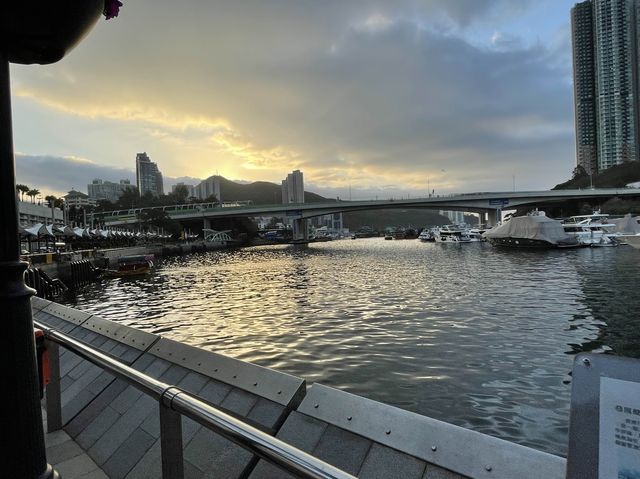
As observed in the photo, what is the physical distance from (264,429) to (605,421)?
255 cm

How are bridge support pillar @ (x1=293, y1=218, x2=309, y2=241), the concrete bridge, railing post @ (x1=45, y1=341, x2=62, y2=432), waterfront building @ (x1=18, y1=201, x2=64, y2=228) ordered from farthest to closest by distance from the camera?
bridge support pillar @ (x1=293, y1=218, x2=309, y2=241) < the concrete bridge < waterfront building @ (x1=18, y1=201, x2=64, y2=228) < railing post @ (x1=45, y1=341, x2=62, y2=432)

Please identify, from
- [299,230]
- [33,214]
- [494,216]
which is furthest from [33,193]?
[494,216]

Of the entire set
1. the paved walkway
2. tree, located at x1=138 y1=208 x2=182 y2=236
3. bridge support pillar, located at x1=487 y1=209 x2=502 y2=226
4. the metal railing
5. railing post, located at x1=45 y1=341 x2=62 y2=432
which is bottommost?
the paved walkway

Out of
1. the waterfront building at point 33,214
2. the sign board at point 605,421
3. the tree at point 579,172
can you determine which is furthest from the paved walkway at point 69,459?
the tree at point 579,172

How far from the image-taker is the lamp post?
199cm

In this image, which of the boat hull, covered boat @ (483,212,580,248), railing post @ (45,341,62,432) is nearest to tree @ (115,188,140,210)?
the boat hull

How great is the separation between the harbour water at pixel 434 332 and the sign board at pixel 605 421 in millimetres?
5077

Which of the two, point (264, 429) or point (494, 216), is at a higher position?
point (494, 216)

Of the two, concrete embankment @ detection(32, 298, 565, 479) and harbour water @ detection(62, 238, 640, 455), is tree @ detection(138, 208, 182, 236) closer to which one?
harbour water @ detection(62, 238, 640, 455)

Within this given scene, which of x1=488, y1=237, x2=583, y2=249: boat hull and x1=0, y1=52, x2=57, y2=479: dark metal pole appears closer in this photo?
x1=0, y1=52, x2=57, y2=479: dark metal pole

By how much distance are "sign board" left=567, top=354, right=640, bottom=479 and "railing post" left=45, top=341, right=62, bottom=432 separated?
464cm

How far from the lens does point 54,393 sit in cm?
454

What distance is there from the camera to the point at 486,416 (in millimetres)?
6777

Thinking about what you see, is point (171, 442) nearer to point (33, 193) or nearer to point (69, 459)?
point (69, 459)
